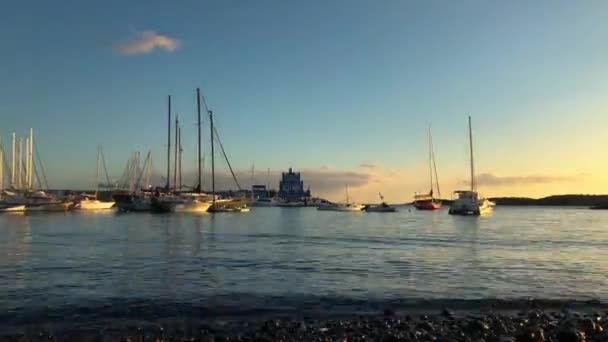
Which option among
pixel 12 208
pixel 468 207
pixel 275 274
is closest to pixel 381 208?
pixel 468 207

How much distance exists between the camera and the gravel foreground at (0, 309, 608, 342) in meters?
14.0

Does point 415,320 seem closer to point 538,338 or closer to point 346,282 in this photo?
point 538,338

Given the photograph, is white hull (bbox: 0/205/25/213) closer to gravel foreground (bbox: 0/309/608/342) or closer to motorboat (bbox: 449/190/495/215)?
motorboat (bbox: 449/190/495/215)

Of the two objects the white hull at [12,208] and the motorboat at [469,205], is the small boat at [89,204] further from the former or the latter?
the motorboat at [469,205]

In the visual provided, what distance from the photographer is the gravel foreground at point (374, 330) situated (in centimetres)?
1401

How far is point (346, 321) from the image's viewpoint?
1617 cm

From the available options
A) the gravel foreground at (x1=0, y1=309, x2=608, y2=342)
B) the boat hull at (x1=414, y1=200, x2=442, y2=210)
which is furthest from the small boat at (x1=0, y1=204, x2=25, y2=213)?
the boat hull at (x1=414, y1=200, x2=442, y2=210)

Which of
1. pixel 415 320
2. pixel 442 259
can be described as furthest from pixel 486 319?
pixel 442 259

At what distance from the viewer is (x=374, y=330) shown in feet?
48.3

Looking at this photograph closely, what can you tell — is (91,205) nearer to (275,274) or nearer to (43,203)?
(43,203)

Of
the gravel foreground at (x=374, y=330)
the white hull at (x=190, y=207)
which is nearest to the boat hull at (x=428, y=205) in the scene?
the white hull at (x=190, y=207)

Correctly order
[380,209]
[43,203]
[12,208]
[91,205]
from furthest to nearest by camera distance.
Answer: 1. [380,209]
2. [91,205]
3. [43,203]
4. [12,208]

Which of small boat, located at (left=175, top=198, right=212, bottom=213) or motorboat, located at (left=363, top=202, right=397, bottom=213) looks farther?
motorboat, located at (left=363, top=202, right=397, bottom=213)

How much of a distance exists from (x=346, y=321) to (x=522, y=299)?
7735 mm
